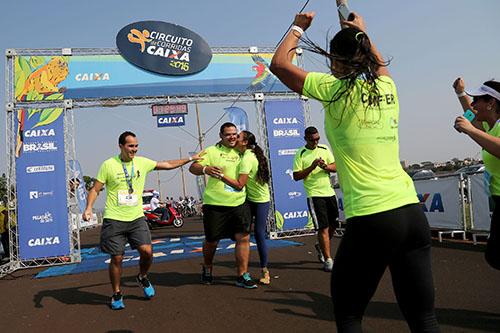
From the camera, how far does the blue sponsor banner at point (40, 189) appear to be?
385 inches

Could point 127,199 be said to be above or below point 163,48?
below

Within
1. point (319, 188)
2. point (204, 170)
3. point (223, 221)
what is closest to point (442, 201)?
point (319, 188)

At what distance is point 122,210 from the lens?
16.9ft

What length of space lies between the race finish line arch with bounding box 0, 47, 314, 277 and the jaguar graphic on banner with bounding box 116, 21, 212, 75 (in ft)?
0.70

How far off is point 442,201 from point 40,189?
882 cm

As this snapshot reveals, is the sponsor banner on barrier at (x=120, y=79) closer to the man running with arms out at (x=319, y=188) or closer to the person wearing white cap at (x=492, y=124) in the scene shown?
the man running with arms out at (x=319, y=188)

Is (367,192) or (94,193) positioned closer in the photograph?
(367,192)

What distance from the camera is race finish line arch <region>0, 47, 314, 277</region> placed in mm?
9844

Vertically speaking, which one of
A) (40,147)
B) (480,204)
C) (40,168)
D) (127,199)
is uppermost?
(40,147)

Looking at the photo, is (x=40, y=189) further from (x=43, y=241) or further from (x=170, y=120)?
(x=170, y=120)

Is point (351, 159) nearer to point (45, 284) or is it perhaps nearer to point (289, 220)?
point (45, 284)

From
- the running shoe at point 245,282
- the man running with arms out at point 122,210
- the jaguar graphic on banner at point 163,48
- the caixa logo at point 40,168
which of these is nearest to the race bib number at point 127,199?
the man running with arms out at point 122,210

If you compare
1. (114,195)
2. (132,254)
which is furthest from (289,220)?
(114,195)

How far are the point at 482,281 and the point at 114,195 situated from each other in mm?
4458
